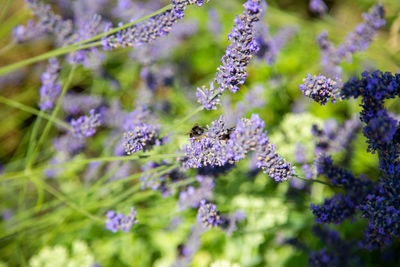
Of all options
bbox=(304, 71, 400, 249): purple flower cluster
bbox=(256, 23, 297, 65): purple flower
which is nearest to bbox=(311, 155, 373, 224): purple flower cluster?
bbox=(304, 71, 400, 249): purple flower cluster

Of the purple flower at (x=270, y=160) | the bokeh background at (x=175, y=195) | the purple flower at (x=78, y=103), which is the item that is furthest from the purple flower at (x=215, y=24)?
the purple flower at (x=270, y=160)

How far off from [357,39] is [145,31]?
1281mm

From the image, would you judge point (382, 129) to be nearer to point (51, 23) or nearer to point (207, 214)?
point (207, 214)

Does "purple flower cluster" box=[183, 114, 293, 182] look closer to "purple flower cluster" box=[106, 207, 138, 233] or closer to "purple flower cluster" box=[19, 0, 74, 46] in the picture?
"purple flower cluster" box=[106, 207, 138, 233]

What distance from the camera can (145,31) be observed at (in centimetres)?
132

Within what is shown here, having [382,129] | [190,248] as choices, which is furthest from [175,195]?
[382,129]

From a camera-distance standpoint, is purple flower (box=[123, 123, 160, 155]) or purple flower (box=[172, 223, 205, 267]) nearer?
purple flower (box=[123, 123, 160, 155])

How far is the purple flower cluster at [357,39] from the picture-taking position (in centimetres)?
182

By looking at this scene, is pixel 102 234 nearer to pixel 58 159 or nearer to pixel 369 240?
pixel 58 159

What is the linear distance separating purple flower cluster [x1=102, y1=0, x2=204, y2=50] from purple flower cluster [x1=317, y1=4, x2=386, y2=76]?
1039 millimetres

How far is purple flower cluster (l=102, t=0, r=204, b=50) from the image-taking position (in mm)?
1262

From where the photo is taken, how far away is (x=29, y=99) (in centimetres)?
309

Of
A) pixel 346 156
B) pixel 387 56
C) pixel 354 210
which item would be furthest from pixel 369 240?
pixel 387 56

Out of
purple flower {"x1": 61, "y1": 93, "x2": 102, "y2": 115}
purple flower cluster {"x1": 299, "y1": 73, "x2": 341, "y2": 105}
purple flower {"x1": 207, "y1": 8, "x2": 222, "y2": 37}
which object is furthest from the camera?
purple flower {"x1": 207, "y1": 8, "x2": 222, "y2": 37}
